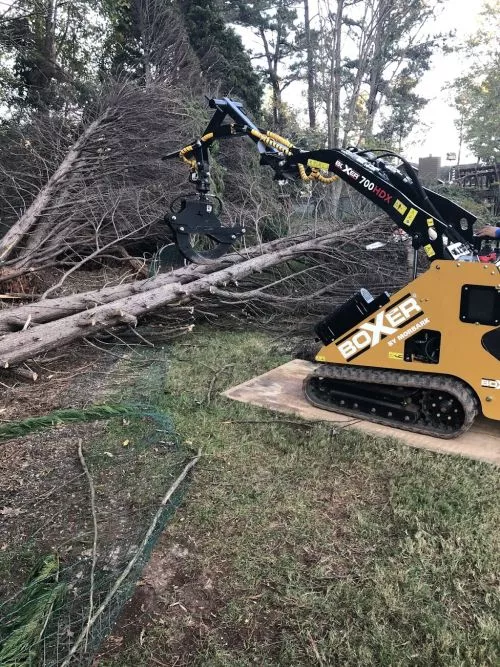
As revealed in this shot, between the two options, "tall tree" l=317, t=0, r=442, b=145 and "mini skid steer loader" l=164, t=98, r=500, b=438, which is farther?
"tall tree" l=317, t=0, r=442, b=145

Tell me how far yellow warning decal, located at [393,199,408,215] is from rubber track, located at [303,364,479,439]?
1.23m

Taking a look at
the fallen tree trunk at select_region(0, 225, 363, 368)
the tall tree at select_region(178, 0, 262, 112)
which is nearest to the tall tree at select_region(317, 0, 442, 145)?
the tall tree at select_region(178, 0, 262, 112)

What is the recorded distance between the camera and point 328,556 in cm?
263

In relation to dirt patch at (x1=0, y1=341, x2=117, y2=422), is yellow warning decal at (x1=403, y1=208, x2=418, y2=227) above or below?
above

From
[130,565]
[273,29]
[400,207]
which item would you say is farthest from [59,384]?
[273,29]

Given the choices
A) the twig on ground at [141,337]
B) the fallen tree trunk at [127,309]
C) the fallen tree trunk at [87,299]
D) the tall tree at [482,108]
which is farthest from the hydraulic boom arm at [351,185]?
the tall tree at [482,108]

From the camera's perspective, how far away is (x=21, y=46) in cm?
1129

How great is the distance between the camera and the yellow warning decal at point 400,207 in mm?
3977

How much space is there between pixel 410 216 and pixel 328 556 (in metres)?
2.53

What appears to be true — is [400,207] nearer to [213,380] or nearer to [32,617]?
[213,380]

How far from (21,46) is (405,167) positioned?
10.6 metres

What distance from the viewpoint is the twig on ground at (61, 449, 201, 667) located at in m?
2.05

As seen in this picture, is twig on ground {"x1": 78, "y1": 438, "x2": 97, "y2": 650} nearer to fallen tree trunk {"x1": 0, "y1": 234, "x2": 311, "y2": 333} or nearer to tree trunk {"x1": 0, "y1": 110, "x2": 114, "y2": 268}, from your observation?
fallen tree trunk {"x1": 0, "y1": 234, "x2": 311, "y2": 333}

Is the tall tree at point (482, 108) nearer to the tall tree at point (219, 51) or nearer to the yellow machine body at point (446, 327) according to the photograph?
the tall tree at point (219, 51)
